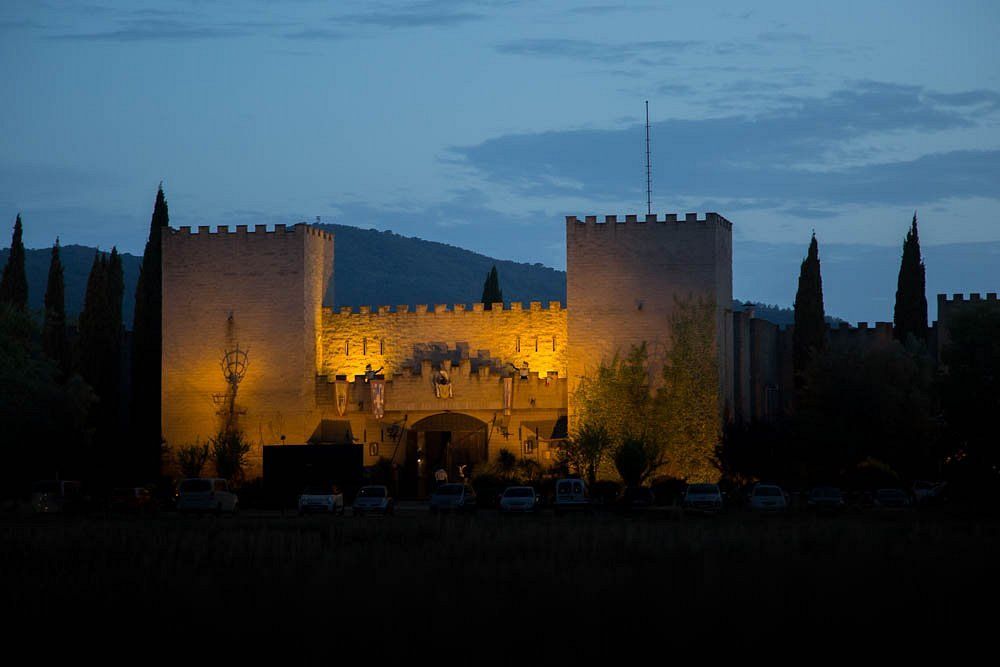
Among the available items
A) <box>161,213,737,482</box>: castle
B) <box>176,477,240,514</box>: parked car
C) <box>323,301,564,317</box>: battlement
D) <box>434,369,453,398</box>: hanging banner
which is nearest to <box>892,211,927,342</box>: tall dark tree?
<box>161,213,737,482</box>: castle

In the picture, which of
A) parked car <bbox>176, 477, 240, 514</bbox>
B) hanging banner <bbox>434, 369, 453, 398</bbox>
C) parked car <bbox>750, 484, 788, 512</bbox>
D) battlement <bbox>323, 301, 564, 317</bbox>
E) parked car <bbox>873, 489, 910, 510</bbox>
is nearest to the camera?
parked car <bbox>750, 484, 788, 512</bbox>

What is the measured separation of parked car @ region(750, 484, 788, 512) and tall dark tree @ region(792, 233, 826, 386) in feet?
52.5

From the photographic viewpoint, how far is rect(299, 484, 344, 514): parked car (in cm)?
4581

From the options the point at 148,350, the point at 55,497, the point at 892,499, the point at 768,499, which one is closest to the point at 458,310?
the point at 148,350

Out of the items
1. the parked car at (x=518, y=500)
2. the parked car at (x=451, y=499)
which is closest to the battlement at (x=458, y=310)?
the parked car at (x=451, y=499)

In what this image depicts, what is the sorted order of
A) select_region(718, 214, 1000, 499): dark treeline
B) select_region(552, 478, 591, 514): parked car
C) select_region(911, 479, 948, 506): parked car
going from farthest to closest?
select_region(718, 214, 1000, 499): dark treeline < select_region(911, 479, 948, 506): parked car < select_region(552, 478, 591, 514): parked car

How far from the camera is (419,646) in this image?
1645 cm

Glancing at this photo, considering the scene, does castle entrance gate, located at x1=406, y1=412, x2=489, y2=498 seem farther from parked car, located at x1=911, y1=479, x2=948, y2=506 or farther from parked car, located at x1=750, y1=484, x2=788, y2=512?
parked car, located at x1=911, y1=479, x2=948, y2=506

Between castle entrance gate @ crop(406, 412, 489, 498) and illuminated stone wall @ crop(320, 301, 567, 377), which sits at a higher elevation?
illuminated stone wall @ crop(320, 301, 567, 377)

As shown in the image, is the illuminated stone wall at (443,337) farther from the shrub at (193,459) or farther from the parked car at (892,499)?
the parked car at (892,499)

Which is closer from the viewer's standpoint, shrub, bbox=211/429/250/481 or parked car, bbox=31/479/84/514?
parked car, bbox=31/479/84/514

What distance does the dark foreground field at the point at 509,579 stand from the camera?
17844mm

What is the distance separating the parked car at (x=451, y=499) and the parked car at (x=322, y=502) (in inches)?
116

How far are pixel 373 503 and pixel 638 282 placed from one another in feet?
44.1
